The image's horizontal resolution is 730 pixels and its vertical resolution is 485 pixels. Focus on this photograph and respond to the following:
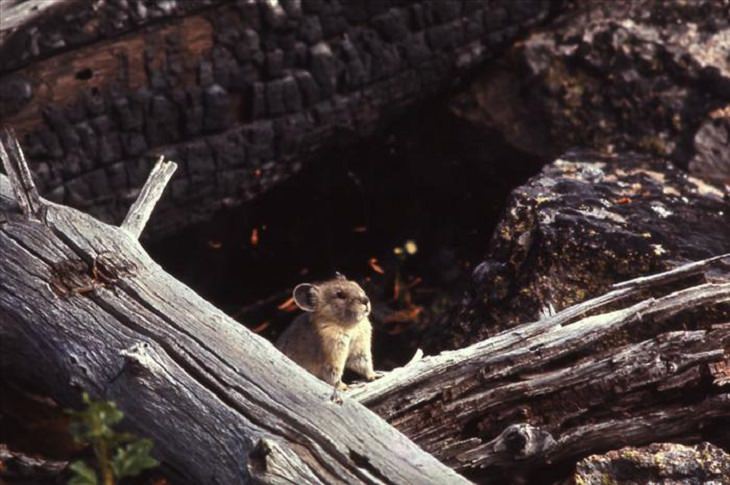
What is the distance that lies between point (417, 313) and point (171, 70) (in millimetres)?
2369

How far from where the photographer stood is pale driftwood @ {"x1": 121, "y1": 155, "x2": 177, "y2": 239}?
5793 millimetres

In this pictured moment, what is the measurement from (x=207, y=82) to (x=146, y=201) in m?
1.89

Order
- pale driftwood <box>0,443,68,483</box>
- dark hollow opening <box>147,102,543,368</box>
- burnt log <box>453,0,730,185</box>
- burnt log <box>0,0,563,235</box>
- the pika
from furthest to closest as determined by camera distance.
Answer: dark hollow opening <box>147,102,543,368</box> → burnt log <box>453,0,730,185</box> → burnt log <box>0,0,563,235</box> → the pika → pale driftwood <box>0,443,68,483</box>

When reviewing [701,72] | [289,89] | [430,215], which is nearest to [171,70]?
[289,89]

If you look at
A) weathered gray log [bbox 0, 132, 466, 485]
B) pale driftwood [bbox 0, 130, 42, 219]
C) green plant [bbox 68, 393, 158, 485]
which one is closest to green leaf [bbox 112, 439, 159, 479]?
green plant [bbox 68, 393, 158, 485]

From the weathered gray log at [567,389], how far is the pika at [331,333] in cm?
162

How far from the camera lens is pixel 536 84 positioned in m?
8.52

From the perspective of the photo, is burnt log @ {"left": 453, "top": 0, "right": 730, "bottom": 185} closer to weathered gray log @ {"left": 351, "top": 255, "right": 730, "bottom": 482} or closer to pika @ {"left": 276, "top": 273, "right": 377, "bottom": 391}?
pika @ {"left": 276, "top": 273, "right": 377, "bottom": 391}

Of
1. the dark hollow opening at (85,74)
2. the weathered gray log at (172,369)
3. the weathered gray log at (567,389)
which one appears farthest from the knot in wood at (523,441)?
the dark hollow opening at (85,74)

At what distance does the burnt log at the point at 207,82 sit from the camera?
719 centimetres

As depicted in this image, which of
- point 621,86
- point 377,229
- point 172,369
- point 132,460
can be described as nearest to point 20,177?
point 172,369

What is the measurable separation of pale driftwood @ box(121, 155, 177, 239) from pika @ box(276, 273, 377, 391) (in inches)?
52.1

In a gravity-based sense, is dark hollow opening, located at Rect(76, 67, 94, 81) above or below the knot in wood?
above

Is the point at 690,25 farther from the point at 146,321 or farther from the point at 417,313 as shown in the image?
the point at 146,321
